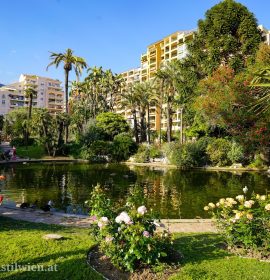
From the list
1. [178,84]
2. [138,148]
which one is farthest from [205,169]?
[178,84]

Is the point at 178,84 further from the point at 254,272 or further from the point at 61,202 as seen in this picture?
the point at 254,272

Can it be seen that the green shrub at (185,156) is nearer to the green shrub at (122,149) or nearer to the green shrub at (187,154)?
the green shrub at (187,154)

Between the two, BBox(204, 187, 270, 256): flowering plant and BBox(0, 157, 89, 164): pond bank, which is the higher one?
BBox(0, 157, 89, 164): pond bank

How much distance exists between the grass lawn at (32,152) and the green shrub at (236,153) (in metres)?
27.1

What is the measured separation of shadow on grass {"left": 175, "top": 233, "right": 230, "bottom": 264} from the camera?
7.61 meters

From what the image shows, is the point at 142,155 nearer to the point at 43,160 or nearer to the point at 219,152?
the point at 219,152

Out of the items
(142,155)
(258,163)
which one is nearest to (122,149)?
(142,155)

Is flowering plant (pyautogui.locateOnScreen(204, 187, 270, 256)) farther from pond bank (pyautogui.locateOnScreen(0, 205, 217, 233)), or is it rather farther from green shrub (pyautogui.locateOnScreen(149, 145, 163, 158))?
green shrub (pyautogui.locateOnScreen(149, 145, 163, 158))

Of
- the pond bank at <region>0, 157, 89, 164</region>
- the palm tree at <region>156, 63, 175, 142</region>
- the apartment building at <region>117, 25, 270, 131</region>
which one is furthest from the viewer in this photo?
the apartment building at <region>117, 25, 270, 131</region>

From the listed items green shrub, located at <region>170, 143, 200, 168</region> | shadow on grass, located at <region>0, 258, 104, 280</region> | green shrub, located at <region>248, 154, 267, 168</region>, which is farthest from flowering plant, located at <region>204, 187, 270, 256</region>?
green shrub, located at <region>248, 154, 267, 168</region>

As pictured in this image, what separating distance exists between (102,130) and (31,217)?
4269 cm

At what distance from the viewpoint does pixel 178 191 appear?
2295 cm

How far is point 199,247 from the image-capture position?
845cm

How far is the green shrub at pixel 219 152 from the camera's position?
41.0 m
